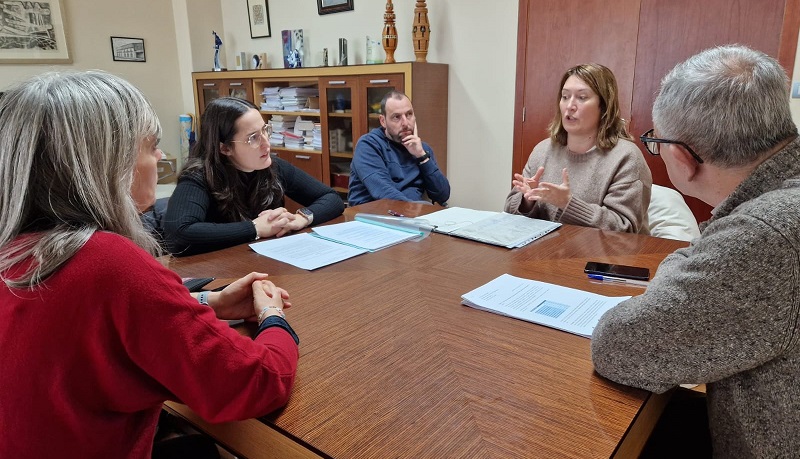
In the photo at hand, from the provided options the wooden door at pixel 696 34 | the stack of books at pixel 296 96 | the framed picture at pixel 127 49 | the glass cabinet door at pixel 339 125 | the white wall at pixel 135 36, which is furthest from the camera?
the framed picture at pixel 127 49

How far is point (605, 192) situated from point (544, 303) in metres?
1.04

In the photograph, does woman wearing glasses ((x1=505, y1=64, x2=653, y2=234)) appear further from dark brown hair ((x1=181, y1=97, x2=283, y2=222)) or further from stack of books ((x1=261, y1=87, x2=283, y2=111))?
stack of books ((x1=261, y1=87, x2=283, y2=111))

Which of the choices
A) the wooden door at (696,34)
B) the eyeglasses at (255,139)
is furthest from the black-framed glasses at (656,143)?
the wooden door at (696,34)

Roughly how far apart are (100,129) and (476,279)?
2.77 feet

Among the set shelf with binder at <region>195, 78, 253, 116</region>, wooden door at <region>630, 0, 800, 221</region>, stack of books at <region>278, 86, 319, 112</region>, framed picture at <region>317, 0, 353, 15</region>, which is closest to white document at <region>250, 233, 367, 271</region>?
wooden door at <region>630, 0, 800, 221</region>

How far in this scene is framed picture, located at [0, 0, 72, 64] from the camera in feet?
13.5

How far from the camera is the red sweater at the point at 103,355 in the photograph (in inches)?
25.7

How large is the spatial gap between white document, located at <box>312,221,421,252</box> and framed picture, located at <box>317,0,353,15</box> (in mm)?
2691

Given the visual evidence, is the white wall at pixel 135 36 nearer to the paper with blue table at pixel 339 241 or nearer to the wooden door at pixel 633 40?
the wooden door at pixel 633 40

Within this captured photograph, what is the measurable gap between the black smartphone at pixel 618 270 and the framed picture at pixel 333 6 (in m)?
3.28

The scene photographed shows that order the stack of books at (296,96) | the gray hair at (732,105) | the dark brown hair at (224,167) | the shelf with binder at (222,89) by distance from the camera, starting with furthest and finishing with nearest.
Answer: the shelf with binder at (222,89) → the stack of books at (296,96) → the dark brown hair at (224,167) → the gray hair at (732,105)

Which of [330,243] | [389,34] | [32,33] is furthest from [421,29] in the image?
[32,33]

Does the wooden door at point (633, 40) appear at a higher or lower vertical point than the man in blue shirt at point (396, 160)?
higher

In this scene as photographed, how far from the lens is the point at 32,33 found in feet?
13.8
